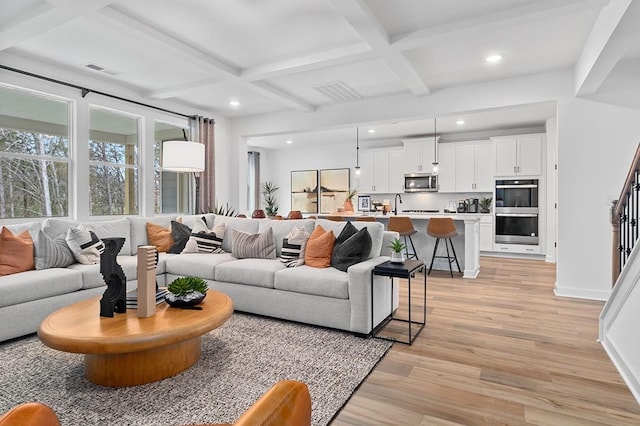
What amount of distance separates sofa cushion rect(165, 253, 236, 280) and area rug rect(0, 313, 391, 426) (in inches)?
35.4

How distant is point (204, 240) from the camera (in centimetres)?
438

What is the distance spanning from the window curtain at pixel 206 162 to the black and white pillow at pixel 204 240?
1.52 meters

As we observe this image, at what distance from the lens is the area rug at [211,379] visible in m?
1.89

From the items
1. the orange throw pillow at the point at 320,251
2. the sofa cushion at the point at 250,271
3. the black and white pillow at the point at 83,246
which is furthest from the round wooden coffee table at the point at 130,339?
the black and white pillow at the point at 83,246

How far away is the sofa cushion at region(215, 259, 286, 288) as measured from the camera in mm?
3418

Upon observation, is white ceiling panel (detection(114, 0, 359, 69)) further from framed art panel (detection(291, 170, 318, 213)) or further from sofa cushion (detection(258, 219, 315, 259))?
framed art panel (detection(291, 170, 318, 213))

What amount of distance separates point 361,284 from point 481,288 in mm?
2492

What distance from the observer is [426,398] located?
2062 mm

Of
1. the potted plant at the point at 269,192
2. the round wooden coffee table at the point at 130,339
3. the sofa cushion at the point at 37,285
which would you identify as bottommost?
the round wooden coffee table at the point at 130,339

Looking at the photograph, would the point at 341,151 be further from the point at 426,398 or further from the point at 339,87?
the point at 426,398

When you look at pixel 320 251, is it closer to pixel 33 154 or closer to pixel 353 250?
pixel 353 250

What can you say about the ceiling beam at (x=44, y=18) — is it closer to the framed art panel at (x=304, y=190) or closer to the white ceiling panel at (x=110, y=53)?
the white ceiling panel at (x=110, y=53)

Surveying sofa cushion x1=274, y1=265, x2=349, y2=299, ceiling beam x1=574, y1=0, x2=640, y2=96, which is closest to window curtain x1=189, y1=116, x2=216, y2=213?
sofa cushion x1=274, y1=265, x2=349, y2=299

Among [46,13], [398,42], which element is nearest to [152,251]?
[46,13]
